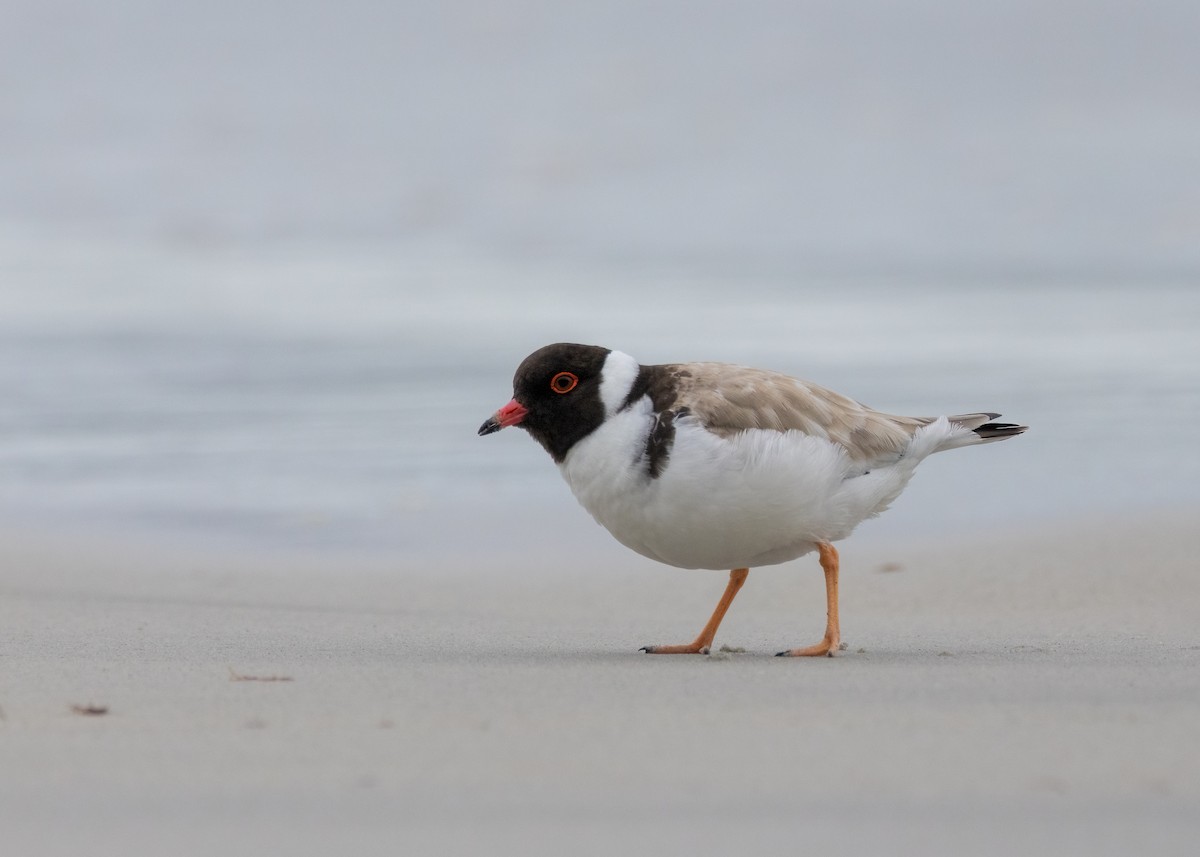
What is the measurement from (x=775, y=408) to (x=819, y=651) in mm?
901

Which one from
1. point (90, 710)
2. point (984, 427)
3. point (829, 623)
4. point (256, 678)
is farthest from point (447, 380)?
point (90, 710)

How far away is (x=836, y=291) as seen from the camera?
72.6 feet

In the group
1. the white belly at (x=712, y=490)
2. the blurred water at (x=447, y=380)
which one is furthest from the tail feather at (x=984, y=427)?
the blurred water at (x=447, y=380)

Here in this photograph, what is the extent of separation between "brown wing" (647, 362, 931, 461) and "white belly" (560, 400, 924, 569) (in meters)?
0.06

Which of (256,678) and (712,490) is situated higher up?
(712,490)

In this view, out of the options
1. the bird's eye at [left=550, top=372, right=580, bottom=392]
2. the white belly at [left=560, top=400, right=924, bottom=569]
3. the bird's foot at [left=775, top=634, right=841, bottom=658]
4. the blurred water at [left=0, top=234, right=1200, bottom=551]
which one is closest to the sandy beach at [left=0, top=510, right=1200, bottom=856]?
the bird's foot at [left=775, top=634, right=841, bottom=658]

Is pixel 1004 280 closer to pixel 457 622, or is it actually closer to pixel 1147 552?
pixel 1147 552

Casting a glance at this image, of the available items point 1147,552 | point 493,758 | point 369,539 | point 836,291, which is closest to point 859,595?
point 1147,552

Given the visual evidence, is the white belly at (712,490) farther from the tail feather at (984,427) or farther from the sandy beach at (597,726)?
the tail feather at (984,427)

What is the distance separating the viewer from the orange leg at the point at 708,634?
5.88 m

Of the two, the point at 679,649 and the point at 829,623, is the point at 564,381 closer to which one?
the point at 679,649

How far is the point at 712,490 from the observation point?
5551 millimetres

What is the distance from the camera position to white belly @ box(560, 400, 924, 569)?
556 centimetres

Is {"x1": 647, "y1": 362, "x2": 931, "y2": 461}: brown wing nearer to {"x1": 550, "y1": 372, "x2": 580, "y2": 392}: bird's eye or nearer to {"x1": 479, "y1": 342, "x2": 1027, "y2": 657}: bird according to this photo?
{"x1": 479, "y1": 342, "x2": 1027, "y2": 657}: bird
